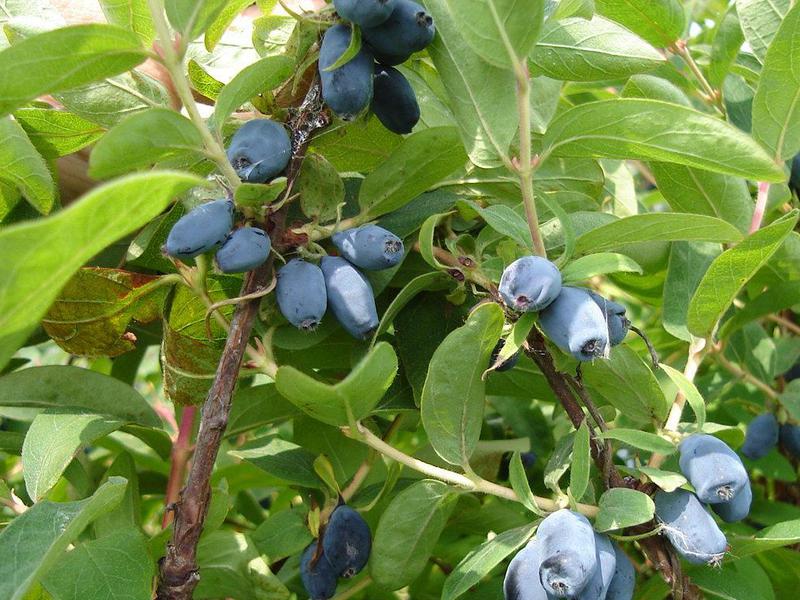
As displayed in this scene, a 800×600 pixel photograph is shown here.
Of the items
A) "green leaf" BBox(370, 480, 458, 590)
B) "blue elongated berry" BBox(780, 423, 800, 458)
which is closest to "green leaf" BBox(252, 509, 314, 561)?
"green leaf" BBox(370, 480, 458, 590)

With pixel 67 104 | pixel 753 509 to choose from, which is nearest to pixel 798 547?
pixel 753 509

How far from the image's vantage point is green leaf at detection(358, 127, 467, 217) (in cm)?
90

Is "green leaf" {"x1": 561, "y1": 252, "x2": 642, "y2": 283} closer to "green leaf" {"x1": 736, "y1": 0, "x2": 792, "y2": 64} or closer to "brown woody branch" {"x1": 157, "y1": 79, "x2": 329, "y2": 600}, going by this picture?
"brown woody branch" {"x1": 157, "y1": 79, "x2": 329, "y2": 600}

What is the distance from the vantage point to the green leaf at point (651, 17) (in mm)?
1206

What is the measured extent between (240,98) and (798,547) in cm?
112

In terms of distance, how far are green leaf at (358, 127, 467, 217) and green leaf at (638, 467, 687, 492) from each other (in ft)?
1.18

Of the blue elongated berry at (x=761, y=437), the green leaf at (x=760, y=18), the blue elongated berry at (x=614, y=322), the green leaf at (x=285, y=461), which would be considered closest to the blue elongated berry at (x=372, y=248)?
the blue elongated berry at (x=614, y=322)

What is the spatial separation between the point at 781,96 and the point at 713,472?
417 mm

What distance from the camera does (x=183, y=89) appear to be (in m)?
0.80

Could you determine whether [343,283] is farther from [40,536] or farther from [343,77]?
[40,536]

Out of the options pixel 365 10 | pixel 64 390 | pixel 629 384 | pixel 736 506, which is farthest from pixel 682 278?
pixel 64 390

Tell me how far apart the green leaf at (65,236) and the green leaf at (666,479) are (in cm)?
50

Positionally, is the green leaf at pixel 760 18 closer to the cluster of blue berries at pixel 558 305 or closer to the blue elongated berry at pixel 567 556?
the cluster of blue berries at pixel 558 305

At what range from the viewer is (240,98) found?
0.82m
